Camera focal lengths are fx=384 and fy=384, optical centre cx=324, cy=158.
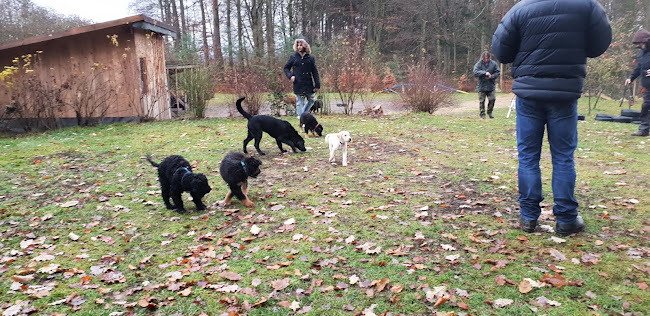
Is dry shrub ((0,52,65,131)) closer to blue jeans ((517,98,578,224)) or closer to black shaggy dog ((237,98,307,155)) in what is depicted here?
black shaggy dog ((237,98,307,155))

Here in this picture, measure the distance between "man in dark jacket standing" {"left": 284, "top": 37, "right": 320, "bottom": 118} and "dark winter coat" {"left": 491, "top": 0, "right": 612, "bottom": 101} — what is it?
Result: 7.49 m

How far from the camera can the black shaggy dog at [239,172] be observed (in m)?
4.71

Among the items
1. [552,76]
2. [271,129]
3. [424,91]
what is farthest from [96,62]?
[552,76]

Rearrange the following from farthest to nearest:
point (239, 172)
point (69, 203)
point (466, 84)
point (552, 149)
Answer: point (466, 84)
point (69, 203)
point (239, 172)
point (552, 149)

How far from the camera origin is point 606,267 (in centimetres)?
311

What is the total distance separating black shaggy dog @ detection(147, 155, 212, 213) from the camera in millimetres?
4527

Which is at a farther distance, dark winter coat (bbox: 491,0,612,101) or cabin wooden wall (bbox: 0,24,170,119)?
cabin wooden wall (bbox: 0,24,170,119)

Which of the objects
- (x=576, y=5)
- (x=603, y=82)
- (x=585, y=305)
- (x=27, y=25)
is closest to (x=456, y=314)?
(x=585, y=305)

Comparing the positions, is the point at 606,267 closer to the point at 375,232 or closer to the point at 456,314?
the point at 456,314

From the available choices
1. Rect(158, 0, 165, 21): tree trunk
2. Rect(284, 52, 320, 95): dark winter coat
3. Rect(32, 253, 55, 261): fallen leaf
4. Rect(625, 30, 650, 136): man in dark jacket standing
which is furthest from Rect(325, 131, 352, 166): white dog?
Rect(158, 0, 165, 21): tree trunk

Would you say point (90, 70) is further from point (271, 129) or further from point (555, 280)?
point (555, 280)

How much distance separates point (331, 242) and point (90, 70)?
12.2 m

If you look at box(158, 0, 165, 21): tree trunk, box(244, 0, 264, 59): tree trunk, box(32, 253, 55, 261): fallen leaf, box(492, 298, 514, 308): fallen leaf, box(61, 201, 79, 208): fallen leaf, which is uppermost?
box(158, 0, 165, 21): tree trunk

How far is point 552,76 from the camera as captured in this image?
3.42 m
